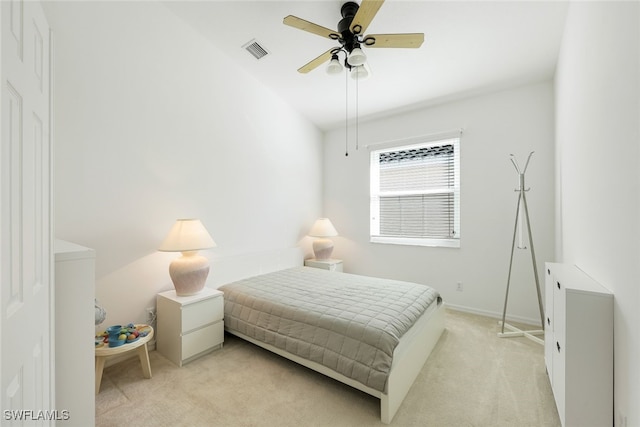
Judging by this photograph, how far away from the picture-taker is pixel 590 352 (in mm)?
1322

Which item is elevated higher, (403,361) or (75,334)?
(75,334)

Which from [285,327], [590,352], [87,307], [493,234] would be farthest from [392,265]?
[87,307]

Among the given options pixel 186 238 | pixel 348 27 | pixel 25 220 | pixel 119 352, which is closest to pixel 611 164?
pixel 348 27

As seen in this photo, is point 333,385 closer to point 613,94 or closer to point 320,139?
point 613,94

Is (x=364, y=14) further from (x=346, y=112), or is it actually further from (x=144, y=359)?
(x=144, y=359)

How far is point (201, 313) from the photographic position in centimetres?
236

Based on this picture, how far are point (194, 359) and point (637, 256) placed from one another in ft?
9.35

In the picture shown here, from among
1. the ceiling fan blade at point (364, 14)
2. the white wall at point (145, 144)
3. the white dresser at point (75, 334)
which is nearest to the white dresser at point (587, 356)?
the ceiling fan blade at point (364, 14)

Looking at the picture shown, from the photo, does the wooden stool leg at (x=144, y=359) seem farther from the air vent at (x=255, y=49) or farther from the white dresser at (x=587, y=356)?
the air vent at (x=255, y=49)

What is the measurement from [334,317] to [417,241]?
233 centimetres

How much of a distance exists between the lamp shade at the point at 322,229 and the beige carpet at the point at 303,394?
2082 mm

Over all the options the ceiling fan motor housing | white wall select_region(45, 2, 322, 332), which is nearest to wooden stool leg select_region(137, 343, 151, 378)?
white wall select_region(45, 2, 322, 332)

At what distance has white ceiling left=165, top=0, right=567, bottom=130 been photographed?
90.5 inches

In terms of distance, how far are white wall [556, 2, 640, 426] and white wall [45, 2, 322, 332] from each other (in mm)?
3039
